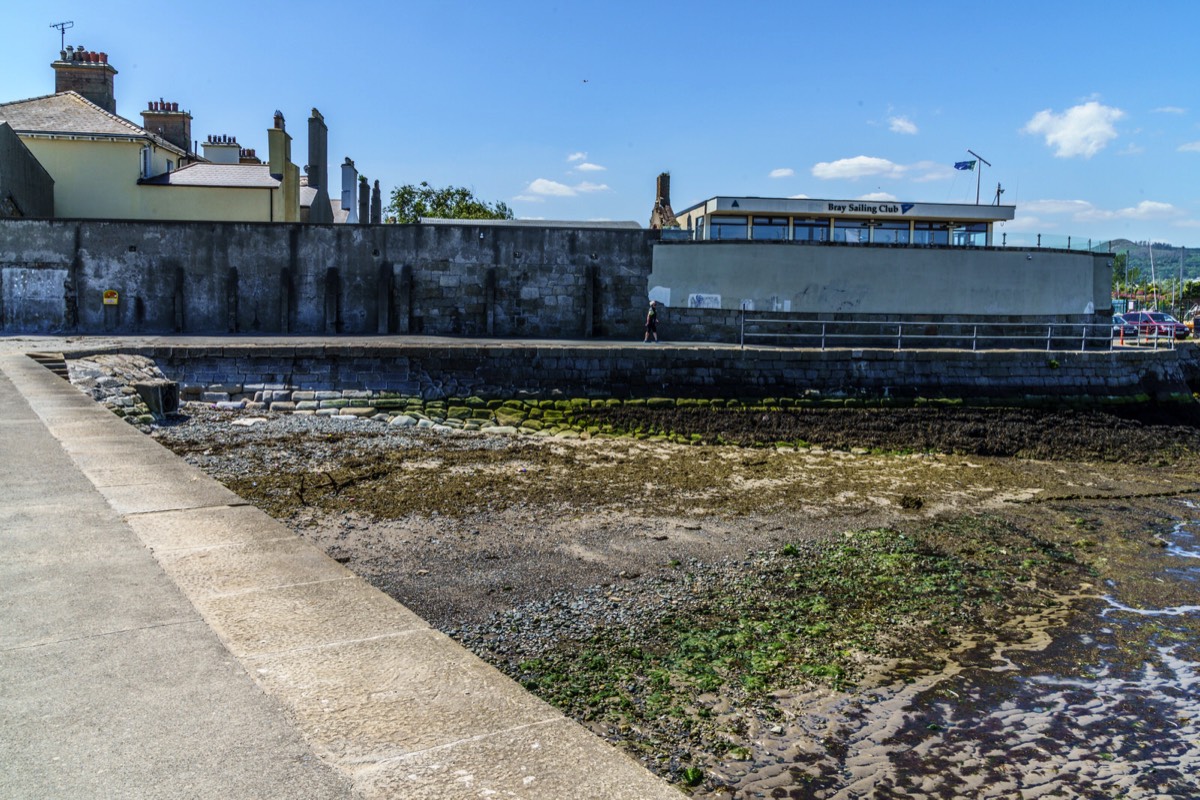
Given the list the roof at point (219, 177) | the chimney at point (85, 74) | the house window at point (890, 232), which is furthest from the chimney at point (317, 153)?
the house window at point (890, 232)

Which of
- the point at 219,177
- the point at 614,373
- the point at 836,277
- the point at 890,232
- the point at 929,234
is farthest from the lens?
the point at 929,234

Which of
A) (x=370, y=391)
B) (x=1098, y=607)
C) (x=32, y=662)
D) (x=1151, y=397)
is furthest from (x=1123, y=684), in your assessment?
(x=1151, y=397)

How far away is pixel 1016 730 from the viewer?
5.18 m

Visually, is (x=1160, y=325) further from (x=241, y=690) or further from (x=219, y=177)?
(x=241, y=690)

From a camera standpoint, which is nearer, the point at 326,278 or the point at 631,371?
the point at 631,371

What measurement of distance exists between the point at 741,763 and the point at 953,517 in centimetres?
718

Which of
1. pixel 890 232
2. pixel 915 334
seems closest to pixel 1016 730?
pixel 915 334

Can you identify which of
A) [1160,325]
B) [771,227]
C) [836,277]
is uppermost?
[771,227]

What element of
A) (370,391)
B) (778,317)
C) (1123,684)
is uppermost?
(778,317)

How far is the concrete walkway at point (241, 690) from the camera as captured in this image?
1895 millimetres

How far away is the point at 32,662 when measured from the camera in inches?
95.2

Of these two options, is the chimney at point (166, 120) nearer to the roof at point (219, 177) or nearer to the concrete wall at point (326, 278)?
the roof at point (219, 177)

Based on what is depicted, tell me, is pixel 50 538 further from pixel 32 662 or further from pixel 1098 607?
pixel 1098 607

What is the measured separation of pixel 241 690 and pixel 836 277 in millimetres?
22038
